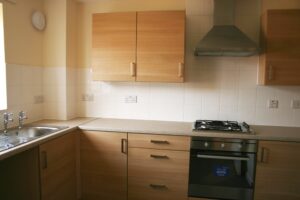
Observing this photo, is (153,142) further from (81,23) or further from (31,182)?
(81,23)

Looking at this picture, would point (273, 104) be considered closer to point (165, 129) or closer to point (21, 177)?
point (165, 129)

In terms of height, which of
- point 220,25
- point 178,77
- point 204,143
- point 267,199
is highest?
point 220,25

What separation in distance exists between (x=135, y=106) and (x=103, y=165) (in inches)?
30.7

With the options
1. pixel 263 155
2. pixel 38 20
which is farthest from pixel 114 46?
pixel 263 155

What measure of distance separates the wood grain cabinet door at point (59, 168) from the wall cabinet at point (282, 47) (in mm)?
1998

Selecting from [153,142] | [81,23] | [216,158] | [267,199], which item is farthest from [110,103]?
[267,199]

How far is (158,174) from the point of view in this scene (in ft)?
6.92

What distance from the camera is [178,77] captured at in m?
2.19

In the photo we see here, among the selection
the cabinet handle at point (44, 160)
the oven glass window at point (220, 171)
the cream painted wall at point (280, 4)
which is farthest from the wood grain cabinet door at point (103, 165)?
the cream painted wall at point (280, 4)

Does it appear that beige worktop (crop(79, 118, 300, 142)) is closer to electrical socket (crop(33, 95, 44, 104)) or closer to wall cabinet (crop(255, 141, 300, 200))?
wall cabinet (crop(255, 141, 300, 200))

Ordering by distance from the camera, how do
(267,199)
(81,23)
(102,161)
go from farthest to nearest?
(81,23) → (102,161) → (267,199)

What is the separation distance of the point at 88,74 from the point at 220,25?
1.62 metres

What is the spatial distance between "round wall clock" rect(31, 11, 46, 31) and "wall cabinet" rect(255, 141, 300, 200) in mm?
2572

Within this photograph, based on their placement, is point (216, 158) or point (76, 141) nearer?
point (216, 158)
